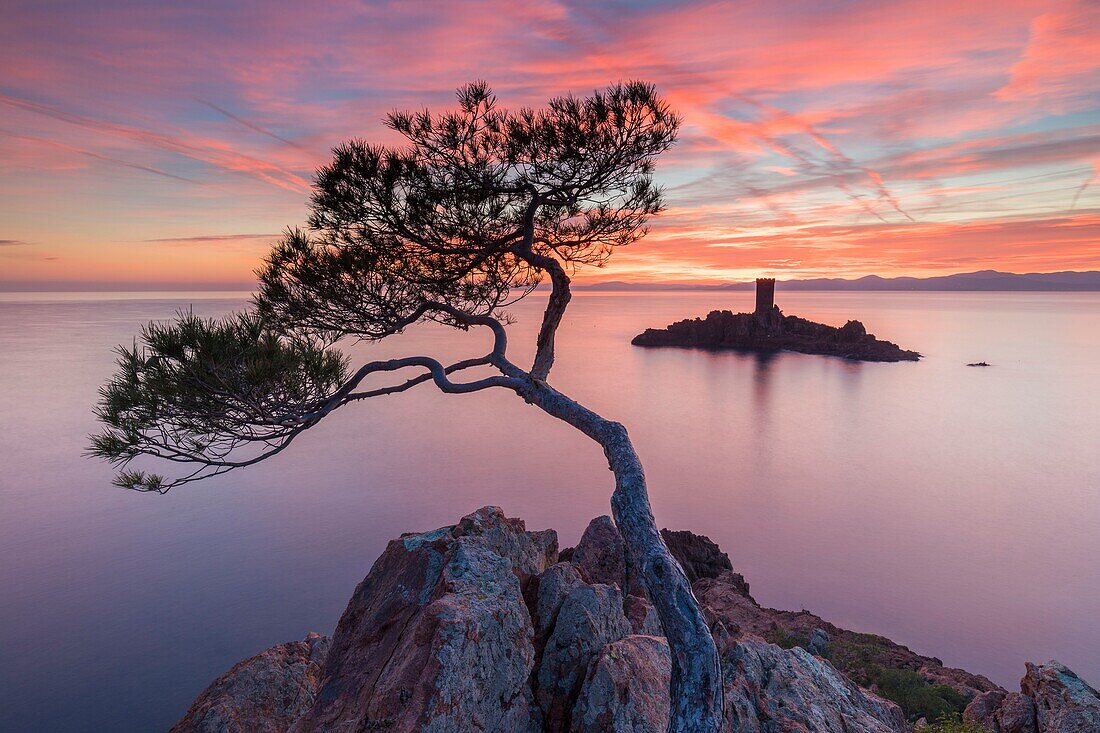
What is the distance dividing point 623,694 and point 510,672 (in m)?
1.27

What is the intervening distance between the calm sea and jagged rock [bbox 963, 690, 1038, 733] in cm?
919

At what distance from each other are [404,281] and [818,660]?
9051 mm

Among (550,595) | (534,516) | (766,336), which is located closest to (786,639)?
(550,595)

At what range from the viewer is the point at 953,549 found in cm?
2403

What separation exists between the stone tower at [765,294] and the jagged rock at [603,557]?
79020 millimetres

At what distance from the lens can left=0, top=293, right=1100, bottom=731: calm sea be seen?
17.3m

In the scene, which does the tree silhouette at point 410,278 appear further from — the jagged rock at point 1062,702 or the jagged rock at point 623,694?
the jagged rock at point 1062,702

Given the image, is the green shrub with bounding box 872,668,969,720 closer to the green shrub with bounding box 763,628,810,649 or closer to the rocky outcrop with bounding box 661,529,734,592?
the green shrub with bounding box 763,628,810,649

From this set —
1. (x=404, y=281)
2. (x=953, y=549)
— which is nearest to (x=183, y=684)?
(x=404, y=281)

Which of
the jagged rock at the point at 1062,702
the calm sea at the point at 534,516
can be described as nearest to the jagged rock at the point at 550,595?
the jagged rock at the point at 1062,702

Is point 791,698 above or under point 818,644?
above

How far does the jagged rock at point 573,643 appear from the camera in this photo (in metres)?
6.29

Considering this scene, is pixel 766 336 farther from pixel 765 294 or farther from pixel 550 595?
pixel 550 595

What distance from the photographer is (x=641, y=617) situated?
8.52 m
